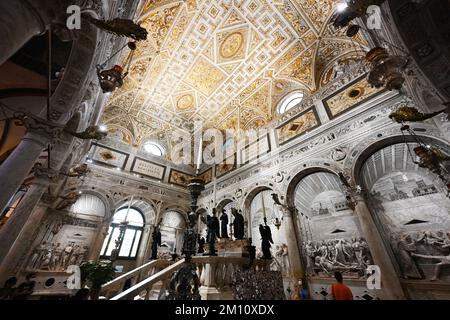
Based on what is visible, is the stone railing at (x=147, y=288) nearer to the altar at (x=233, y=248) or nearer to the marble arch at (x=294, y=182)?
the altar at (x=233, y=248)

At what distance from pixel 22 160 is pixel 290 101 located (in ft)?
34.9

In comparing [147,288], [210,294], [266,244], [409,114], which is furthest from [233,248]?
[409,114]

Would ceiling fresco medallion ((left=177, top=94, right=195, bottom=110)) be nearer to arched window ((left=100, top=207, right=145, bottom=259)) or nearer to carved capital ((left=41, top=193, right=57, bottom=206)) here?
arched window ((left=100, top=207, right=145, bottom=259))

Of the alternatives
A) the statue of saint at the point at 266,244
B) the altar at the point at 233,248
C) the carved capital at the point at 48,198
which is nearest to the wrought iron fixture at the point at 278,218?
the statue of saint at the point at 266,244

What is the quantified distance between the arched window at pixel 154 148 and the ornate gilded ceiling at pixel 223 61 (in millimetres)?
653

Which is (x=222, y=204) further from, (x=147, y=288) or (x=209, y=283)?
(x=147, y=288)

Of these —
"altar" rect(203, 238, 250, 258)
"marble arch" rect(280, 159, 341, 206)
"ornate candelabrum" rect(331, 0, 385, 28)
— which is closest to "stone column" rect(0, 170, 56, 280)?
"altar" rect(203, 238, 250, 258)

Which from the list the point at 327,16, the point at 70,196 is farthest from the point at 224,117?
the point at 70,196

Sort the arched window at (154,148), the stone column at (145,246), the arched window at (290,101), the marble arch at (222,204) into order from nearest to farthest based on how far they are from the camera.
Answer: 1. the stone column at (145,246)
2. the arched window at (290,101)
3. the marble arch at (222,204)
4. the arched window at (154,148)

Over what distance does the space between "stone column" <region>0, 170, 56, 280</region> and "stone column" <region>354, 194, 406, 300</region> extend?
8.49 meters

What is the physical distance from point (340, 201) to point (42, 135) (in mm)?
8200

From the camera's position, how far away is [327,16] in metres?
7.46

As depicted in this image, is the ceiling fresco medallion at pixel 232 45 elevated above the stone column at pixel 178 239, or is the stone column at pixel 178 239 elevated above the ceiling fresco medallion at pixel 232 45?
the ceiling fresco medallion at pixel 232 45

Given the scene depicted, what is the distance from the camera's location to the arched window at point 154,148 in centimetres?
1262
